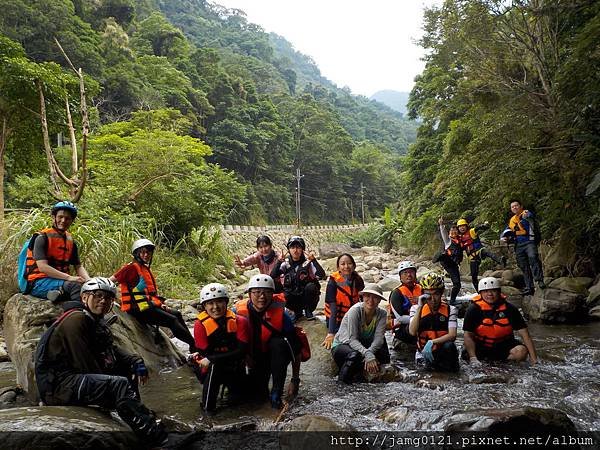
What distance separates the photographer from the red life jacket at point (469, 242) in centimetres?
946

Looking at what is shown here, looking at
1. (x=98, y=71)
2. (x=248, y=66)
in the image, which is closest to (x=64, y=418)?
(x=98, y=71)

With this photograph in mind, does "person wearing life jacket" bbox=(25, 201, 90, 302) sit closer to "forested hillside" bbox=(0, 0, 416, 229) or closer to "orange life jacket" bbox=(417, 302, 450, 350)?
"orange life jacket" bbox=(417, 302, 450, 350)

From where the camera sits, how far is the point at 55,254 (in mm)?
5223

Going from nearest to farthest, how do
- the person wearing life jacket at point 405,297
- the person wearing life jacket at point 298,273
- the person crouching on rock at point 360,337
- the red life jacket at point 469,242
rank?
the person crouching on rock at point 360,337, the person wearing life jacket at point 405,297, the person wearing life jacket at point 298,273, the red life jacket at point 469,242

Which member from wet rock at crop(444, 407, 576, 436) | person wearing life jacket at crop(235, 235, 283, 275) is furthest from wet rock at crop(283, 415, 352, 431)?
person wearing life jacket at crop(235, 235, 283, 275)

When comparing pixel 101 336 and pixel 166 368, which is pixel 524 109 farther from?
pixel 101 336

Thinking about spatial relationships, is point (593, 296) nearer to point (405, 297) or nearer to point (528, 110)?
point (528, 110)

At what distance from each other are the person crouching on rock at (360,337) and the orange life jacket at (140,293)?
98.7 inches

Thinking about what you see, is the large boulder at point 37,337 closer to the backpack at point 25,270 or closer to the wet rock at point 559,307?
the backpack at point 25,270

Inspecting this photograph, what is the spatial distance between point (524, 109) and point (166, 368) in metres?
9.24

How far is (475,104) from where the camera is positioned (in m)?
14.2

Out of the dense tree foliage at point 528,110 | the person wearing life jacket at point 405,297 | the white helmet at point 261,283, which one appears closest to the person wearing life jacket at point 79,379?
the white helmet at point 261,283

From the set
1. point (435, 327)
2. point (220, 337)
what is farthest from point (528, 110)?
point (220, 337)

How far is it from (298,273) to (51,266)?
11.0 feet
